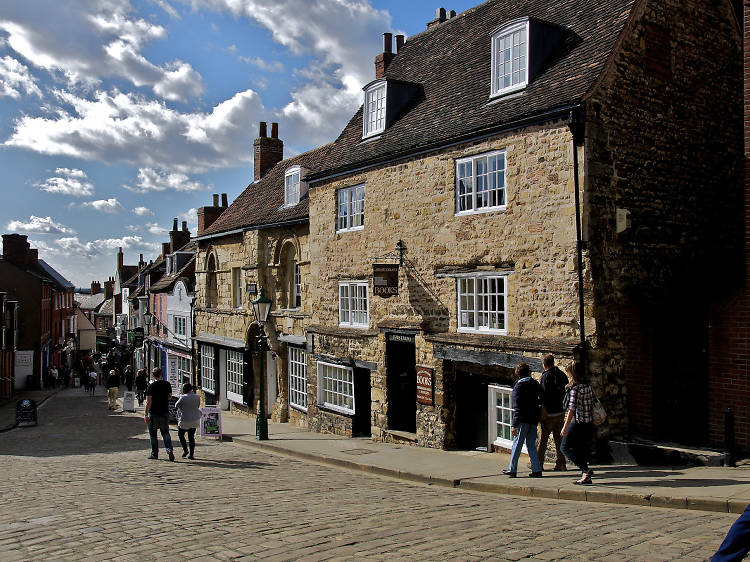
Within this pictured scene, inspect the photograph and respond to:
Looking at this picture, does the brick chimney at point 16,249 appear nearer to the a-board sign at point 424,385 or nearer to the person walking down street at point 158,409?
the person walking down street at point 158,409

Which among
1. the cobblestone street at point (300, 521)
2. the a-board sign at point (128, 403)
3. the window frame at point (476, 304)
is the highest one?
the window frame at point (476, 304)

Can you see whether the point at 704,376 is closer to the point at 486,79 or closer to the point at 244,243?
the point at 486,79

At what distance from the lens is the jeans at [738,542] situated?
16.4 feet

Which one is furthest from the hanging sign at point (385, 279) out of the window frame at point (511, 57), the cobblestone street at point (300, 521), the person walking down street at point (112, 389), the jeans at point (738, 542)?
the person walking down street at point (112, 389)

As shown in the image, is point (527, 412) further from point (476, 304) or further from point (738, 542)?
point (738, 542)

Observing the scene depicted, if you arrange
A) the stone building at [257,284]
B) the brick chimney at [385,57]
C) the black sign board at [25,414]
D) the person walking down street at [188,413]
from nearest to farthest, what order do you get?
the person walking down street at [188,413]
the brick chimney at [385,57]
the stone building at [257,284]
the black sign board at [25,414]

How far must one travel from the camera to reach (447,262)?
14.1 meters

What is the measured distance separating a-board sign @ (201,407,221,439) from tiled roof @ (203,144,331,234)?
254 inches

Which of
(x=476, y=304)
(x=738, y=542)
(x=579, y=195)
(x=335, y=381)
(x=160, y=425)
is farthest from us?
(x=335, y=381)

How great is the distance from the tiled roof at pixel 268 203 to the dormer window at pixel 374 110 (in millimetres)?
3821

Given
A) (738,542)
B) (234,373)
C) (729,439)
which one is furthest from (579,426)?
(234,373)

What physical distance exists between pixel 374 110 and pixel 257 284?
26.2 feet

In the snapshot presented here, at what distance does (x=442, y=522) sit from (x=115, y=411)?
75.6 ft

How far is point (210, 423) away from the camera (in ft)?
57.2
